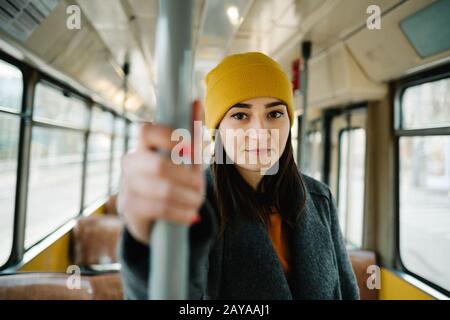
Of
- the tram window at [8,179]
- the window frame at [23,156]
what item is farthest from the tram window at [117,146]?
the tram window at [8,179]

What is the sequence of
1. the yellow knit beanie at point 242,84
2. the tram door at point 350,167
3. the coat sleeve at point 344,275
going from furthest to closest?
the tram door at point 350,167, the coat sleeve at point 344,275, the yellow knit beanie at point 242,84

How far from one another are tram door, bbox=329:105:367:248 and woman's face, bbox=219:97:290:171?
2.24m

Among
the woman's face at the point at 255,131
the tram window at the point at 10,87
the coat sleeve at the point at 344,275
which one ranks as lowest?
the coat sleeve at the point at 344,275

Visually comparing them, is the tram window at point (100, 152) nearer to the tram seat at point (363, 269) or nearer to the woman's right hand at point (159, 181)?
the tram seat at point (363, 269)

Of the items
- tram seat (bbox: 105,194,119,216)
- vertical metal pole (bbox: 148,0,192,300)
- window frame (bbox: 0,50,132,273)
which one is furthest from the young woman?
tram seat (bbox: 105,194,119,216)

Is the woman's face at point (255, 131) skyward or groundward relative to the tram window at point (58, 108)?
groundward

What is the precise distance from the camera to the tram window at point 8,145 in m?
1.99

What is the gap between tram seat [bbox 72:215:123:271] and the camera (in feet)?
10.9

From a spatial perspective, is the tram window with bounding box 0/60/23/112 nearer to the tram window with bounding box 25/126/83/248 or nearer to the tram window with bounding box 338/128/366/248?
the tram window with bounding box 25/126/83/248

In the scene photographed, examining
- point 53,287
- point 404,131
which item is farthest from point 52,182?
point 404,131

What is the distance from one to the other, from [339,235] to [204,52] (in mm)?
2185

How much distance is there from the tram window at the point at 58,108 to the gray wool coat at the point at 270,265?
2.24 meters

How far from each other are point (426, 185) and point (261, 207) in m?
1.99
